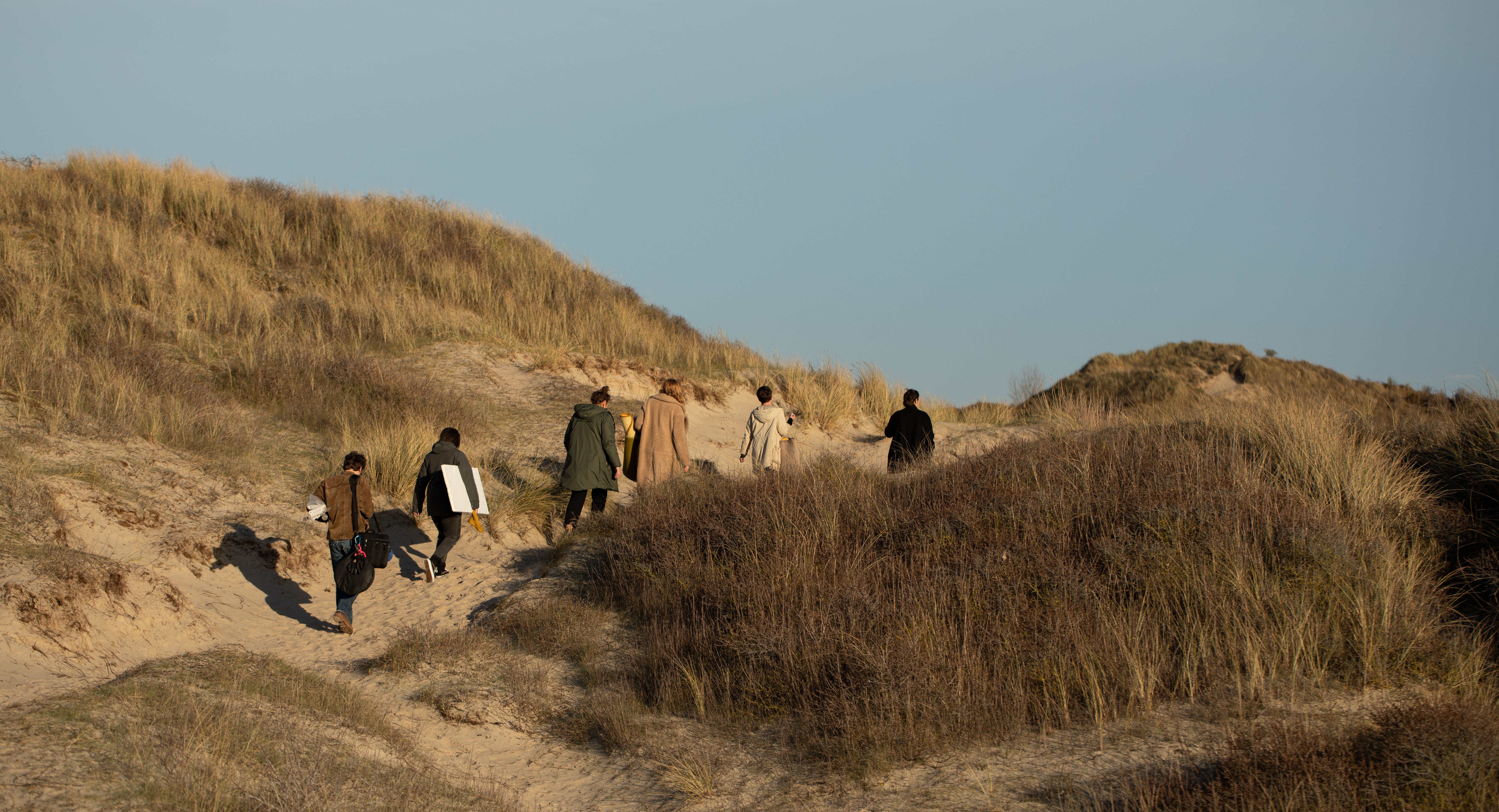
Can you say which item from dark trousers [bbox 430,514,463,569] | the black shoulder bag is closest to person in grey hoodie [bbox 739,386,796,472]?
dark trousers [bbox 430,514,463,569]

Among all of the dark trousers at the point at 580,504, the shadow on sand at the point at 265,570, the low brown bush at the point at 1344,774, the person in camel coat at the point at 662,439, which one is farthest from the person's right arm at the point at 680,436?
the low brown bush at the point at 1344,774

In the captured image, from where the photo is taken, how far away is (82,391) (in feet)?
35.0

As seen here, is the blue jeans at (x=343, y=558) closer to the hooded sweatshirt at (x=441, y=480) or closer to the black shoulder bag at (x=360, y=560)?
the black shoulder bag at (x=360, y=560)

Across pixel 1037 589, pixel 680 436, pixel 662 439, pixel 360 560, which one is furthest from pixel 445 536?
pixel 1037 589

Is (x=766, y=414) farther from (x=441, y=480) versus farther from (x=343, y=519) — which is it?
(x=343, y=519)

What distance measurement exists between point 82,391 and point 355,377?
3408 millimetres

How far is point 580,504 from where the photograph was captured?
10.5 meters

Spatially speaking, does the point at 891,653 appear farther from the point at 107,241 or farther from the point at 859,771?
the point at 107,241

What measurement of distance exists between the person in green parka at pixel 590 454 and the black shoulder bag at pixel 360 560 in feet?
8.29

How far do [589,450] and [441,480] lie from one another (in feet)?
5.49

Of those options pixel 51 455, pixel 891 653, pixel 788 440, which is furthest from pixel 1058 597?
pixel 51 455

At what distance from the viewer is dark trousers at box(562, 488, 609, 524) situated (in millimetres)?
10359

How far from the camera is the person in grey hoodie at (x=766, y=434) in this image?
10.9 meters

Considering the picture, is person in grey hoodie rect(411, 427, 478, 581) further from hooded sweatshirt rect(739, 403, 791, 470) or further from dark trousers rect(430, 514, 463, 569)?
hooded sweatshirt rect(739, 403, 791, 470)
